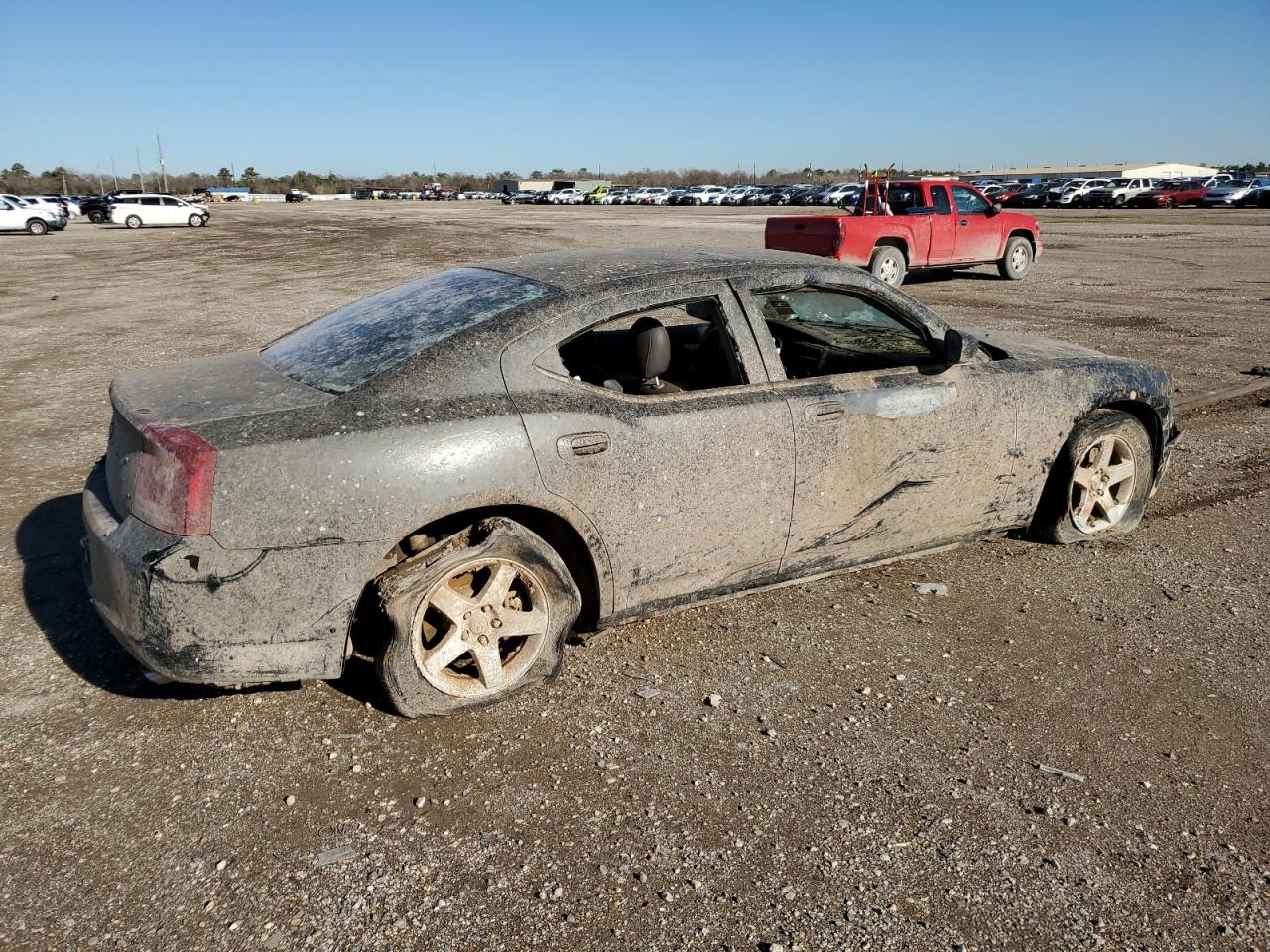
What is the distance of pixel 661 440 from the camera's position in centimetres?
343

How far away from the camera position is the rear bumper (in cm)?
284

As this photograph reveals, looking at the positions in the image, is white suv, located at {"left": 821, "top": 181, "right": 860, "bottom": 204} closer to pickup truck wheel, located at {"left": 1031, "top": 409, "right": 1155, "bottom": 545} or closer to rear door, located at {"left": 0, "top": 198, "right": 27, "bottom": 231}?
rear door, located at {"left": 0, "top": 198, "right": 27, "bottom": 231}

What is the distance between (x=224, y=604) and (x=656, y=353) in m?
1.82

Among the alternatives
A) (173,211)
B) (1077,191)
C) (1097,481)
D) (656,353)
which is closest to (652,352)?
(656,353)

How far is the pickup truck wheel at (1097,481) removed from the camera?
4586mm

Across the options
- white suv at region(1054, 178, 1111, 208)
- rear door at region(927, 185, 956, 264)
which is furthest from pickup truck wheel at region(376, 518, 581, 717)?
white suv at region(1054, 178, 1111, 208)

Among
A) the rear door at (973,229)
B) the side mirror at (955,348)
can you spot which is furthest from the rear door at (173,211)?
the side mirror at (955,348)

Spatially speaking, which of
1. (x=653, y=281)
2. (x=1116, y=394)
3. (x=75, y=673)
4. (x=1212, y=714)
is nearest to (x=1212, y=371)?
(x=1116, y=394)

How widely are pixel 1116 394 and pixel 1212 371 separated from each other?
18.0 feet

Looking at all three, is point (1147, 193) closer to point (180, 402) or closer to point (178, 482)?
point (180, 402)

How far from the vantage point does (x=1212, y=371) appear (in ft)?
29.5

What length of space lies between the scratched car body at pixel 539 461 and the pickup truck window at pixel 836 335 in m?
0.01

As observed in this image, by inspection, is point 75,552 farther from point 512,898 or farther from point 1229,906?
point 1229,906

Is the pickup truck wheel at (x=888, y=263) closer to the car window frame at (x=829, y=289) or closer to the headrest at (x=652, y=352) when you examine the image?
the car window frame at (x=829, y=289)
